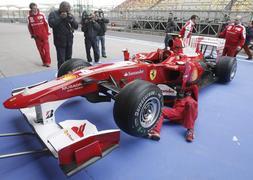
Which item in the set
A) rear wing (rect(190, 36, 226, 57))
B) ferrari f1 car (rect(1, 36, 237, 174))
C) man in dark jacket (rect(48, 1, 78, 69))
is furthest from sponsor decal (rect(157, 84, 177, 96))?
man in dark jacket (rect(48, 1, 78, 69))

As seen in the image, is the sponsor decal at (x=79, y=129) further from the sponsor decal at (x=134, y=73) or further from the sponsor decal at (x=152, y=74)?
the sponsor decal at (x=152, y=74)

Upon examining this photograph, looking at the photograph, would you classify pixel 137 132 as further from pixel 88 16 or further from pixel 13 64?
pixel 13 64

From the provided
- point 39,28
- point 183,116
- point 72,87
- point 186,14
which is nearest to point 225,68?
point 183,116

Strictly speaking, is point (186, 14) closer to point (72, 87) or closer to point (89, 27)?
point (89, 27)

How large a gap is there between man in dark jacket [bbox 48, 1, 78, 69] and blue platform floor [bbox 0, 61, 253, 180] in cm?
189

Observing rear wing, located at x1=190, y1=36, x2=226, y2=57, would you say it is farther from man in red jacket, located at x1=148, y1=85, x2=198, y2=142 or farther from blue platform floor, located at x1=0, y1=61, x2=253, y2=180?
man in red jacket, located at x1=148, y1=85, x2=198, y2=142

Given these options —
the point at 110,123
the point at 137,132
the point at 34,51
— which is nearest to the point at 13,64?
the point at 34,51

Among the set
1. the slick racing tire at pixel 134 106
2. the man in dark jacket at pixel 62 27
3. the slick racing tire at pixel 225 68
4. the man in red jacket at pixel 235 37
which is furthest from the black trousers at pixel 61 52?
the man in red jacket at pixel 235 37

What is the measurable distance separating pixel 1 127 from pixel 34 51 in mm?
5579

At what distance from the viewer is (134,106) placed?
2217mm

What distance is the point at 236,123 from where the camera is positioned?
3027 millimetres

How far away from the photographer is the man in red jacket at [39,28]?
536cm

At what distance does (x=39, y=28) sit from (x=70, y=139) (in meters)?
4.29

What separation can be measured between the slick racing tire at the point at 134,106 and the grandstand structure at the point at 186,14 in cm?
991
